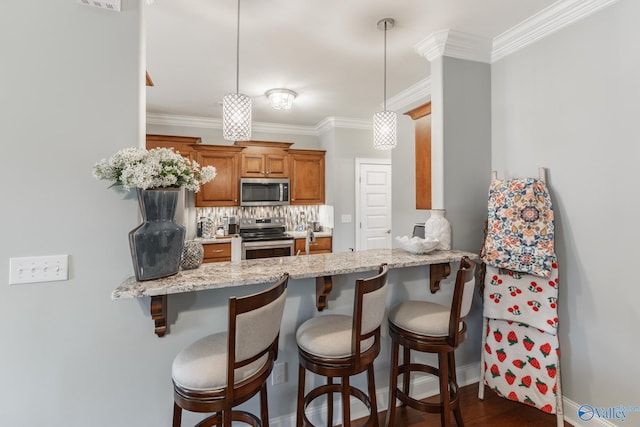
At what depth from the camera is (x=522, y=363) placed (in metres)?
2.02

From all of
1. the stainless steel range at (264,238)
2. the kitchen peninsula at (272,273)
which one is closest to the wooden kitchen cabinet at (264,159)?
the stainless steel range at (264,238)

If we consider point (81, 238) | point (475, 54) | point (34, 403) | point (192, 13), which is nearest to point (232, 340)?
point (81, 238)

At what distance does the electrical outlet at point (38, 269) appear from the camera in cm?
135

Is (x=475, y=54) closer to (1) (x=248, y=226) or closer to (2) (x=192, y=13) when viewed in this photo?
(2) (x=192, y=13)

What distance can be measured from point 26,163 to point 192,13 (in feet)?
4.53

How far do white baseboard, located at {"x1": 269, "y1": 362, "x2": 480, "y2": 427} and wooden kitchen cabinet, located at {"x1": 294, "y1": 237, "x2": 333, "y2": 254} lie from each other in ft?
8.79

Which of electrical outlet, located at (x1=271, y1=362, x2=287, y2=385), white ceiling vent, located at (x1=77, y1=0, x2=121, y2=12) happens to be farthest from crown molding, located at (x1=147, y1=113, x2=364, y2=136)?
electrical outlet, located at (x1=271, y1=362, x2=287, y2=385)

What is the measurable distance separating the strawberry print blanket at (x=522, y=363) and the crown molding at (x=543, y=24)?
2.02 metres

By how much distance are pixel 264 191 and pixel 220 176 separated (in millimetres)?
697

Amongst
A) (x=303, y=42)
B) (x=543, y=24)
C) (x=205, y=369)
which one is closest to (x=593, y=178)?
(x=543, y=24)

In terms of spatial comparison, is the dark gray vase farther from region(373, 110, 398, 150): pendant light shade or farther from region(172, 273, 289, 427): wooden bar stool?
region(373, 110, 398, 150): pendant light shade

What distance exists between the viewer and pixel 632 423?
1679 mm

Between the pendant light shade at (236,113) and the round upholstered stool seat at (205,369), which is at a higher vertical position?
the pendant light shade at (236,113)

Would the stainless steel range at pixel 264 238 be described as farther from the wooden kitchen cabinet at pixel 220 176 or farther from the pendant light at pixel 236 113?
the pendant light at pixel 236 113
